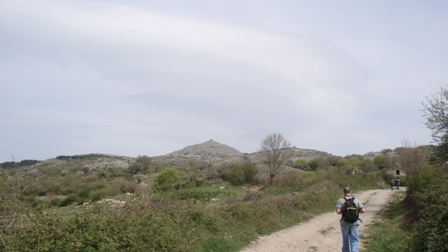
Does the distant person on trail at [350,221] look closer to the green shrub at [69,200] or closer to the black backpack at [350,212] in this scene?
the black backpack at [350,212]

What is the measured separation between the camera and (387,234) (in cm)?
1605

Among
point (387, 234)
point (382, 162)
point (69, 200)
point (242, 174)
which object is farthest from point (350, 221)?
point (382, 162)

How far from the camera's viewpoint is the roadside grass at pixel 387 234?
13.0 m

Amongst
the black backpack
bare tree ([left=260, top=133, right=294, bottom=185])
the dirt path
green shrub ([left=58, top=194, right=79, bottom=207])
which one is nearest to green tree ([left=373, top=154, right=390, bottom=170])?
bare tree ([left=260, top=133, right=294, bottom=185])

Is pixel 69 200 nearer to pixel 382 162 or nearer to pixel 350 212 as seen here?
pixel 350 212

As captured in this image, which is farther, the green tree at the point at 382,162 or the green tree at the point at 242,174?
the green tree at the point at 382,162

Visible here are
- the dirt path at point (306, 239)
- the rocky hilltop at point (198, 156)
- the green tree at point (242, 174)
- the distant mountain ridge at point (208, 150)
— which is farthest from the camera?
the distant mountain ridge at point (208, 150)

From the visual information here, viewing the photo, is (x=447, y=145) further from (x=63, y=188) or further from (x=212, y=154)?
(x=212, y=154)

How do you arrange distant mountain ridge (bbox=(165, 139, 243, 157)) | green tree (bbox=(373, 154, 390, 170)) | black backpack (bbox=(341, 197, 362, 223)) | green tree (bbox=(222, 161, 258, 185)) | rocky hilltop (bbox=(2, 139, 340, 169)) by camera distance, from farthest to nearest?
distant mountain ridge (bbox=(165, 139, 243, 157))
rocky hilltop (bbox=(2, 139, 340, 169))
green tree (bbox=(373, 154, 390, 170))
green tree (bbox=(222, 161, 258, 185))
black backpack (bbox=(341, 197, 362, 223))

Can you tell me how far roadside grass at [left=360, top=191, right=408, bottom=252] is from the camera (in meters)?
13.0

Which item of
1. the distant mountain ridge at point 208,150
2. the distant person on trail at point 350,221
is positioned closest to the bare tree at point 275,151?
the distant person on trail at point 350,221

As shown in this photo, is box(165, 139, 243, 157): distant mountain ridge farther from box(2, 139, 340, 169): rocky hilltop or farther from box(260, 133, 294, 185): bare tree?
box(260, 133, 294, 185): bare tree

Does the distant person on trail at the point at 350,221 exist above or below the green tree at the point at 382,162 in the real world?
below

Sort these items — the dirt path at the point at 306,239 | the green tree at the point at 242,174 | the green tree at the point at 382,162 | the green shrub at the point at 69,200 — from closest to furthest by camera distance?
the dirt path at the point at 306,239, the green shrub at the point at 69,200, the green tree at the point at 242,174, the green tree at the point at 382,162
